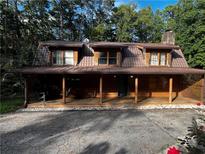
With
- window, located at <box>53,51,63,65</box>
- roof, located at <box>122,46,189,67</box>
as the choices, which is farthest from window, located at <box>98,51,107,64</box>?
window, located at <box>53,51,63,65</box>

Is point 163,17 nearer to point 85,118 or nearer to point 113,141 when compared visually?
point 85,118

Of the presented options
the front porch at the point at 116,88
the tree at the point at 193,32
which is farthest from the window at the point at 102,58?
the tree at the point at 193,32

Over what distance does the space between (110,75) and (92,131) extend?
829 cm

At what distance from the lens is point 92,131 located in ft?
27.5

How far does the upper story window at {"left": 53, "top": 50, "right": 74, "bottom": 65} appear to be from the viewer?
50.0ft

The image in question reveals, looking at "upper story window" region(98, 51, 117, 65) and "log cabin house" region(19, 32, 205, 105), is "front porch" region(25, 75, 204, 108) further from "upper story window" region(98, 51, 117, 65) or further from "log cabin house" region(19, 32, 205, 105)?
"upper story window" region(98, 51, 117, 65)

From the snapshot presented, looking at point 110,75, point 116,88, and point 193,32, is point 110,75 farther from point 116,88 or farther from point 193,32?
point 193,32

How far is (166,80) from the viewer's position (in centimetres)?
1709

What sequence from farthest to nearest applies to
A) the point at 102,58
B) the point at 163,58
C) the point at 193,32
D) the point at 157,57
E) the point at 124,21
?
the point at 124,21
the point at 193,32
the point at 163,58
the point at 157,57
the point at 102,58

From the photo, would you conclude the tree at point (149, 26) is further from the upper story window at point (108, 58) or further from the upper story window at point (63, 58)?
the upper story window at point (63, 58)

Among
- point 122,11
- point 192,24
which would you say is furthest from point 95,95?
point 122,11

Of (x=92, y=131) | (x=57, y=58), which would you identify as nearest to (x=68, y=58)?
(x=57, y=58)

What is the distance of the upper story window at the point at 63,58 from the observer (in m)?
15.2

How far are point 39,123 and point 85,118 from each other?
2318 mm
